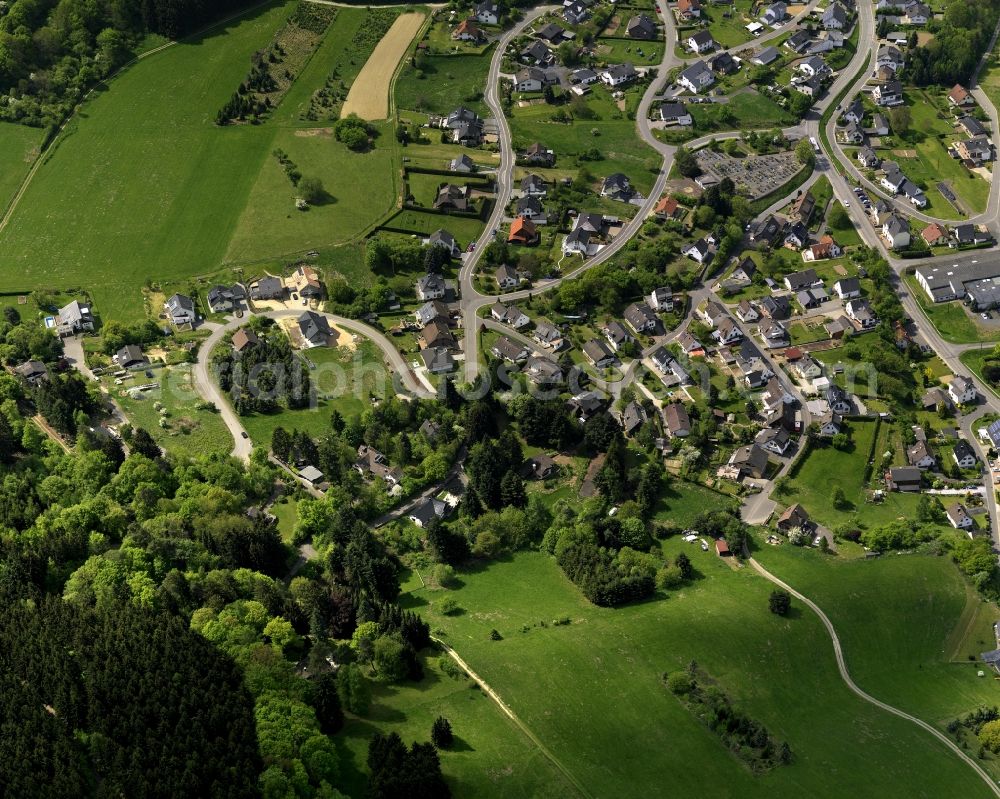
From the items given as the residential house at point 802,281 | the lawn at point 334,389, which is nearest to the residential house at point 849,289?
the residential house at point 802,281

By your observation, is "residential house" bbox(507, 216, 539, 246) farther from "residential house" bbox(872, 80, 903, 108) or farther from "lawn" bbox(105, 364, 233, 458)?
"residential house" bbox(872, 80, 903, 108)

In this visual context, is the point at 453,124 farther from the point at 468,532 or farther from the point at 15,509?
the point at 15,509

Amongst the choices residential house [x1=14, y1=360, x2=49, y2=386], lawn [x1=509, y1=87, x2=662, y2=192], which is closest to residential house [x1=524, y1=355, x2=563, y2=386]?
lawn [x1=509, y1=87, x2=662, y2=192]

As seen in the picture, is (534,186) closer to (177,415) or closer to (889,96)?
(889,96)

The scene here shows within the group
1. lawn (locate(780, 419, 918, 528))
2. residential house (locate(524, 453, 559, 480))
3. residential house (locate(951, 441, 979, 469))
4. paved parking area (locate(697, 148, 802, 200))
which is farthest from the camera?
paved parking area (locate(697, 148, 802, 200))

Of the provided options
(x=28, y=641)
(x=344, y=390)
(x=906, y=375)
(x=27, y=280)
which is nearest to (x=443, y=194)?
(x=344, y=390)

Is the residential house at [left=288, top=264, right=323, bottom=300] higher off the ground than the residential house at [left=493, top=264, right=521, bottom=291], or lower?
higher

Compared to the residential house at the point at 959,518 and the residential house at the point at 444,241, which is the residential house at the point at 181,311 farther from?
the residential house at the point at 959,518
